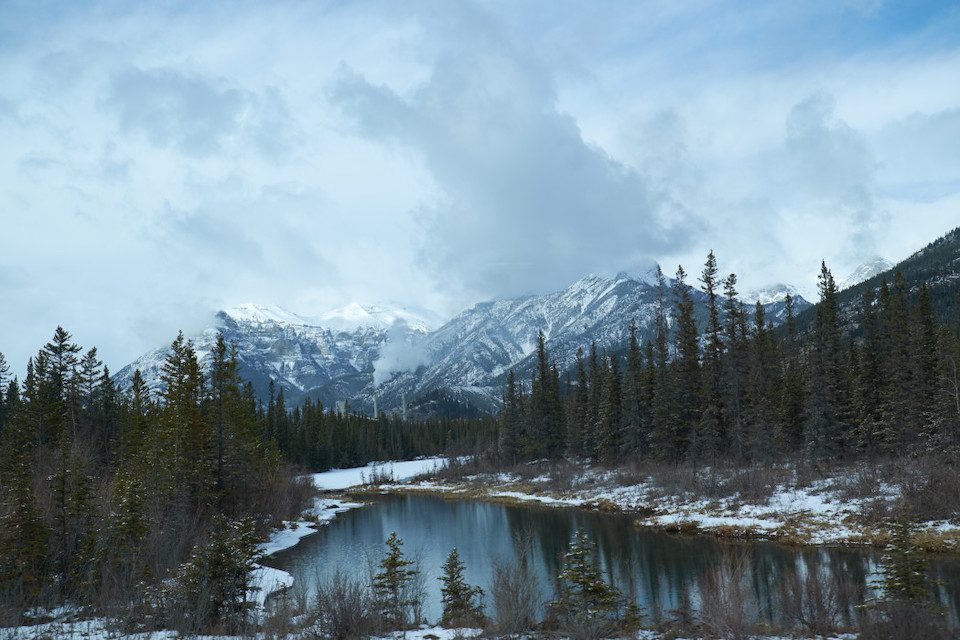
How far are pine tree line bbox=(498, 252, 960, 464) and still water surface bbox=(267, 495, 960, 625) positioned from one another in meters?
17.2

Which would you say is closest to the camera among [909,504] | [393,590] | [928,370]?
[393,590]

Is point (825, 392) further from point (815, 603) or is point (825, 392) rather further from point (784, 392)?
point (815, 603)

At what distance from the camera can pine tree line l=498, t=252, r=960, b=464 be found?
50250 millimetres

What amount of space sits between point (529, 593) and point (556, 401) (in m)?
76.2

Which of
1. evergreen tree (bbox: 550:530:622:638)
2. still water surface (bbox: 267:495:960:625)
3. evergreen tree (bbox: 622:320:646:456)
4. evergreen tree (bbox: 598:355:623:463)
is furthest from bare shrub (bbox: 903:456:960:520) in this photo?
evergreen tree (bbox: 598:355:623:463)

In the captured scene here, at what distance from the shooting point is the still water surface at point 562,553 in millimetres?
26625

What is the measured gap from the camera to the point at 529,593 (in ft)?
61.3

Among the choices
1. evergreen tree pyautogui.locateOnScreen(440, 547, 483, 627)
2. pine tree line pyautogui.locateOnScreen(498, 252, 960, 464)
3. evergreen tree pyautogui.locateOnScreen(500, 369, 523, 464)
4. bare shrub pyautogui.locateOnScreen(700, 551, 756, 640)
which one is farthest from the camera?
evergreen tree pyautogui.locateOnScreen(500, 369, 523, 464)

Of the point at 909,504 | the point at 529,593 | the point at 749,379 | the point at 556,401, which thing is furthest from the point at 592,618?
the point at 556,401

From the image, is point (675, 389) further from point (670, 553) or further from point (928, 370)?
point (670, 553)

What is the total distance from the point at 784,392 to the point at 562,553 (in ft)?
160

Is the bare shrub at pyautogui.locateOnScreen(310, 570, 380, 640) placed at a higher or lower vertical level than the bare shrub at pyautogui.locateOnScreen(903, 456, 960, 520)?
higher

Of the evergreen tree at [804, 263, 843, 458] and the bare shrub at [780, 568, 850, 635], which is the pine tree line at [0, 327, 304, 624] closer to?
the bare shrub at [780, 568, 850, 635]

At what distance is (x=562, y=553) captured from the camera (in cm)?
2273
